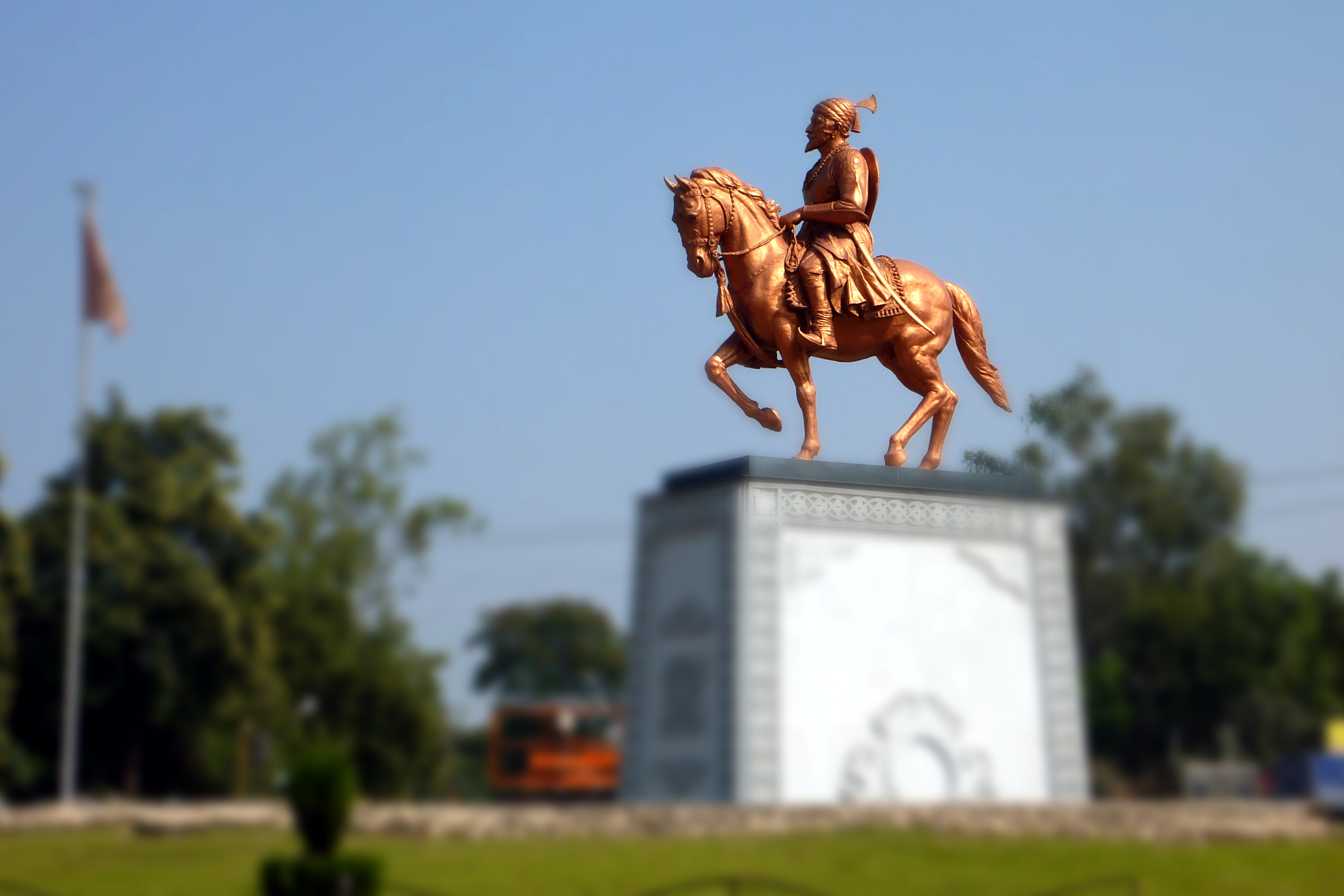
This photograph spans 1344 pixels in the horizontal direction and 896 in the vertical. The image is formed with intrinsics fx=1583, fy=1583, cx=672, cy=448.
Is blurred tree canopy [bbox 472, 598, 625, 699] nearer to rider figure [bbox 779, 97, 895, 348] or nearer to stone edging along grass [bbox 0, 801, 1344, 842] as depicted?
stone edging along grass [bbox 0, 801, 1344, 842]

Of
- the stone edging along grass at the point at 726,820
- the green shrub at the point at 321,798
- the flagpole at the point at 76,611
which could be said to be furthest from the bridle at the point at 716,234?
the flagpole at the point at 76,611

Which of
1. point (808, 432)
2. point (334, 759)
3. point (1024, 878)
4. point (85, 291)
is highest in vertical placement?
point (85, 291)

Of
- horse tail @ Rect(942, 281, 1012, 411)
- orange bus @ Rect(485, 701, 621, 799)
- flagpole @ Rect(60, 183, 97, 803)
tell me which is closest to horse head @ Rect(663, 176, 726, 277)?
horse tail @ Rect(942, 281, 1012, 411)

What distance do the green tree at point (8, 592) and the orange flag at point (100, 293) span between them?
11.4ft

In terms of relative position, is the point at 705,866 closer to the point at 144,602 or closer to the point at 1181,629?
the point at 144,602

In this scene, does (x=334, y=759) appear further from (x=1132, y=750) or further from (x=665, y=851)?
(x=1132, y=750)

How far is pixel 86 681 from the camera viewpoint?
28.1m

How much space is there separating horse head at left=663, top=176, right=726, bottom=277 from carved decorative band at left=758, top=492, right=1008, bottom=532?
2.53 feet

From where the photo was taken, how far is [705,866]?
16547mm

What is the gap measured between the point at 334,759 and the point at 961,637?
583cm

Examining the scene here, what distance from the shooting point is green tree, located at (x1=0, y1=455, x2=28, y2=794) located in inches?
1024

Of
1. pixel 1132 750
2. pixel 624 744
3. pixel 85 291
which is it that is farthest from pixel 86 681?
pixel 1132 750

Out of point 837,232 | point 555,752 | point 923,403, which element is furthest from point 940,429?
point 555,752

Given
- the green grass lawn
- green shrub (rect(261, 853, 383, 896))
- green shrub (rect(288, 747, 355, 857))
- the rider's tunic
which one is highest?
the rider's tunic
